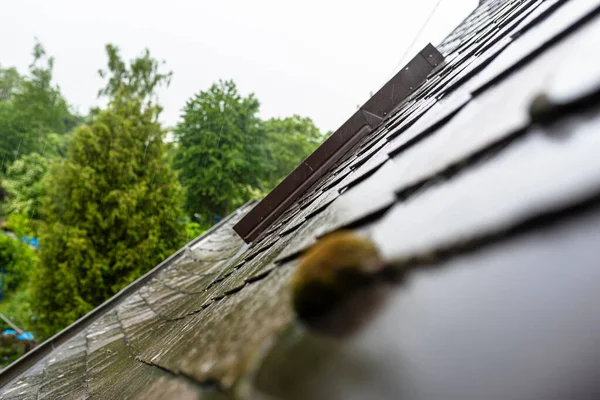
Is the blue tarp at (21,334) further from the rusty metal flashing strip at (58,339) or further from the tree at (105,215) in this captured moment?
the rusty metal flashing strip at (58,339)

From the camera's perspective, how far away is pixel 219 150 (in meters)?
25.9

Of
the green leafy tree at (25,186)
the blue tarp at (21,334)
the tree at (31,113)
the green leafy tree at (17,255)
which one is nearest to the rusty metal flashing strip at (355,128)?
the blue tarp at (21,334)

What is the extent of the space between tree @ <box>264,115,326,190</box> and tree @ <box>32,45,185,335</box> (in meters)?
19.6

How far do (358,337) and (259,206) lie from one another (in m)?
2.77

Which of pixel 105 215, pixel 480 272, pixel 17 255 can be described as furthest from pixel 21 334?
pixel 480 272

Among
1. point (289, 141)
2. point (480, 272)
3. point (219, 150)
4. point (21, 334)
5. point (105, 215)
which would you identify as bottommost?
point (480, 272)

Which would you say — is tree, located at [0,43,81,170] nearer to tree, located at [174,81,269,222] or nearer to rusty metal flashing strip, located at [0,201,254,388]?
tree, located at [174,81,269,222]

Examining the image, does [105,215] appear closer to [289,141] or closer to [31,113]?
[289,141]

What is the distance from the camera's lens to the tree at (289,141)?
34.0 meters

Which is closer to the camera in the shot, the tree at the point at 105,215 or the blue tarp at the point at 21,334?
the tree at the point at 105,215

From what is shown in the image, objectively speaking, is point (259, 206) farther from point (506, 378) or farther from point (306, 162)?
point (506, 378)

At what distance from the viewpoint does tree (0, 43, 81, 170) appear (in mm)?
37156

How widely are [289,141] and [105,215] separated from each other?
83.9 feet

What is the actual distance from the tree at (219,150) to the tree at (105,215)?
1328 cm
